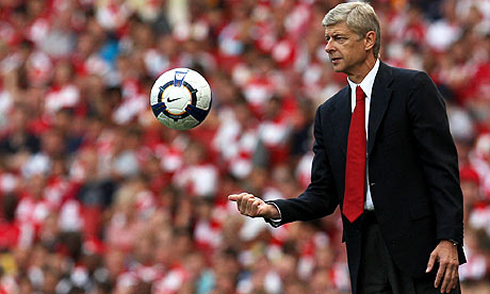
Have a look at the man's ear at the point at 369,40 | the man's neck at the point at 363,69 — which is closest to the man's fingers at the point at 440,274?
the man's neck at the point at 363,69

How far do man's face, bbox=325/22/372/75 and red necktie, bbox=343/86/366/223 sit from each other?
0.16 m

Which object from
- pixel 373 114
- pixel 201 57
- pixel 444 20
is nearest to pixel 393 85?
pixel 373 114

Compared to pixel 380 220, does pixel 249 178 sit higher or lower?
higher

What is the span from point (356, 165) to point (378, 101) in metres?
0.36

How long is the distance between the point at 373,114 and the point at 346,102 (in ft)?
0.86

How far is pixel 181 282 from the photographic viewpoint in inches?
371

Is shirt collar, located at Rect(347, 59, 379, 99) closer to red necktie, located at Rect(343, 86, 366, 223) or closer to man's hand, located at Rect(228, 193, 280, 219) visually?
red necktie, located at Rect(343, 86, 366, 223)

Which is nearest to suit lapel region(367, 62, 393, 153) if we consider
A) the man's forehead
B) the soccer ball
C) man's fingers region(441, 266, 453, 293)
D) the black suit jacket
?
the black suit jacket

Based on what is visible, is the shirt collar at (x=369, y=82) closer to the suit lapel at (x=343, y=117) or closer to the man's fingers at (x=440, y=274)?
the suit lapel at (x=343, y=117)

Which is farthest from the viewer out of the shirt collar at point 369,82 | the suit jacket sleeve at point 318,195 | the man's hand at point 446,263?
the suit jacket sleeve at point 318,195

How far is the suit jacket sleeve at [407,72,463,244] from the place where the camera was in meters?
4.52

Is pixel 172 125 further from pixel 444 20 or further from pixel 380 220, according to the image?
pixel 444 20

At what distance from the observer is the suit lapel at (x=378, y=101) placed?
4.80 m

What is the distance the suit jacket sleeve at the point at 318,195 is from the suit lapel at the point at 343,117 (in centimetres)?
14
